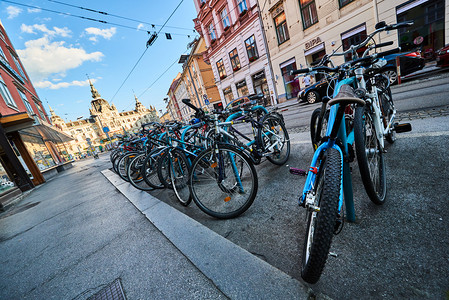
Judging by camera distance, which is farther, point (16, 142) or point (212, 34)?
point (212, 34)

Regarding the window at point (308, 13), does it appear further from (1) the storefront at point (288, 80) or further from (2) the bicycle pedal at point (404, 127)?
(2) the bicycle pedal at point (404, 127)

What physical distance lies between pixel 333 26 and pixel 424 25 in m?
4.34

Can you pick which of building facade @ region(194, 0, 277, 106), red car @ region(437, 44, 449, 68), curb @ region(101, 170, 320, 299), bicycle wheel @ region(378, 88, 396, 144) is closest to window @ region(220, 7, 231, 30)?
building facade @ region(194, 0, 277, 106)

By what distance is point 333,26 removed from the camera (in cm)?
1092

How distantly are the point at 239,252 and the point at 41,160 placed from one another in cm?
1510

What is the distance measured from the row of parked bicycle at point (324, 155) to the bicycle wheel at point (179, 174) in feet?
0.05

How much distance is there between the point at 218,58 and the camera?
1995cm

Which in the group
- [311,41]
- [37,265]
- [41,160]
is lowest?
[37,265]

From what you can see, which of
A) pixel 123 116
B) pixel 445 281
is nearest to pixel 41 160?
pixel 445 281

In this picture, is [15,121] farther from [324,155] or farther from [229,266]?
[324,155]

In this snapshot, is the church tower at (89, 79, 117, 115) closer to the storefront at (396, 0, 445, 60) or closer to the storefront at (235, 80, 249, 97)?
the storefront at (235, 80, 249, 97)

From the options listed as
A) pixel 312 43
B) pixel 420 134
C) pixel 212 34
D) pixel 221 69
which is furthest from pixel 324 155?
pixel 212 34

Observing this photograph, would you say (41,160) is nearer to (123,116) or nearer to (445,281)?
(445,281)

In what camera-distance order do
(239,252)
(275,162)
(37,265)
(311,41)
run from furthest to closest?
(311,41), (275,162), (37,265), (239,252)
